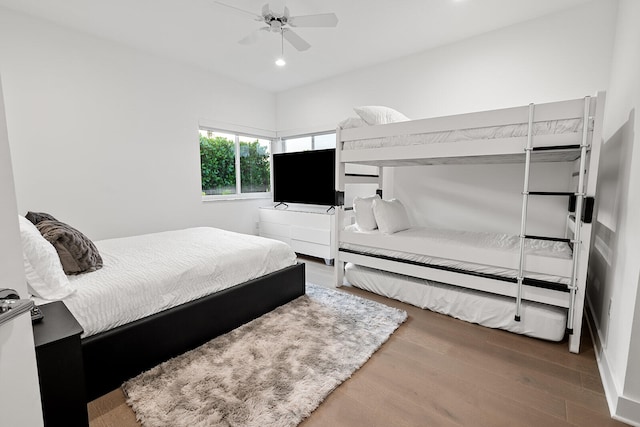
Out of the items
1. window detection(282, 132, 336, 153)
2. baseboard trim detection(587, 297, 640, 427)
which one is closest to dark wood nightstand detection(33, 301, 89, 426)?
baseboard trim detection(587, 297, 640, 427)

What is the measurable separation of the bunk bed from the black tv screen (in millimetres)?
1040

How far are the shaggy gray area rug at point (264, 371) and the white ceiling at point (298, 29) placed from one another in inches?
99.8

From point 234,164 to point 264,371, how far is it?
3.61 metres

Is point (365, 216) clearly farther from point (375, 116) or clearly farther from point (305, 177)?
point (305, 177)

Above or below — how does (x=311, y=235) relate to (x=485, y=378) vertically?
above

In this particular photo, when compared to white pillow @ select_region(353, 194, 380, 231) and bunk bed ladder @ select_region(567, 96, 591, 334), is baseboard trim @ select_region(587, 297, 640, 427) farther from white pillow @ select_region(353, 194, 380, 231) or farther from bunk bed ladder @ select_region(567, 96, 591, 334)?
white pillow @ select_region(353, 194, 380, 231)

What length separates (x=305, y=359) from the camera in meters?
1.80

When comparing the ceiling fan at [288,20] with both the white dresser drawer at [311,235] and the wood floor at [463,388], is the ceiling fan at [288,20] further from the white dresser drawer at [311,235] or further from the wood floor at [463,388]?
the wood floor at [463,388]

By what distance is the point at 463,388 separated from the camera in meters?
1.60

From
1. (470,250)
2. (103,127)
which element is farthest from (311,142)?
(470,250)

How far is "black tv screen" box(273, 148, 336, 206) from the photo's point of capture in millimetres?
4068

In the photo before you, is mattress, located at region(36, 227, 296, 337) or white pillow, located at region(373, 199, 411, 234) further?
white pillow, located at region(373, 199, 411, 234)

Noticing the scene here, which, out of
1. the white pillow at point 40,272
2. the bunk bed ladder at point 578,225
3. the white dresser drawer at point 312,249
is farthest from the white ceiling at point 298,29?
the white dresser drawer at point 312,249

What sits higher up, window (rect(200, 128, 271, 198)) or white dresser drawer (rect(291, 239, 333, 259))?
window (rect(200, 128, 271, 198))
